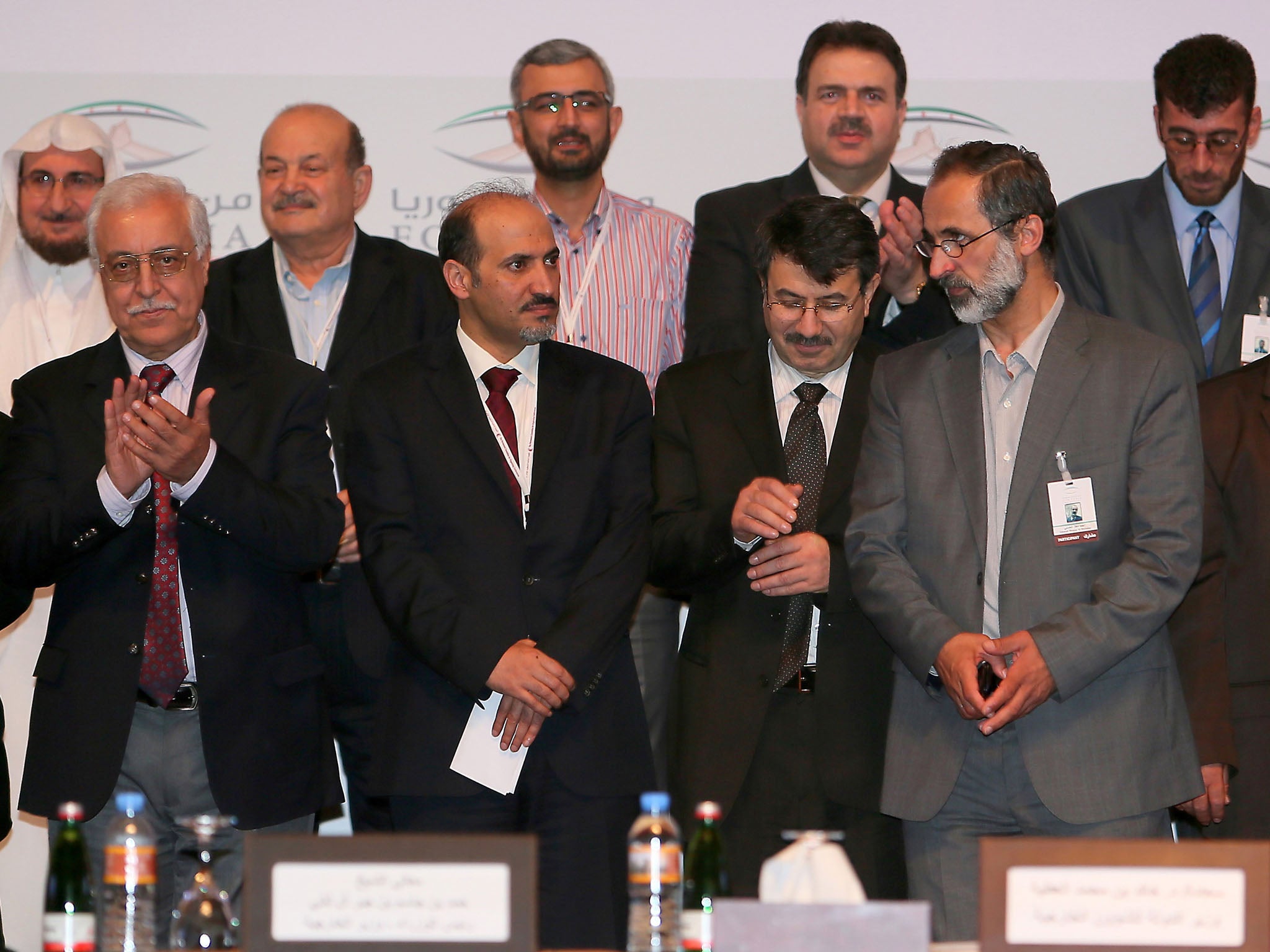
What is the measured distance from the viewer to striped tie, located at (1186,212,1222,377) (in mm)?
3932

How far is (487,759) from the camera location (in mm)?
3219

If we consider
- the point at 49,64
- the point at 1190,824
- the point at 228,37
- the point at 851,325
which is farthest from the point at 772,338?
the point at 49,64

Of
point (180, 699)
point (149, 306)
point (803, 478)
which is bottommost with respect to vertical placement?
point (180, 699)

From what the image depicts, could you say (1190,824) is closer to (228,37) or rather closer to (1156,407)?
(1156,407)

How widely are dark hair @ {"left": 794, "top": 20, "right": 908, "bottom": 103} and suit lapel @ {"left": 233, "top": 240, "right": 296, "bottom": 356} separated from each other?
5.23 feet

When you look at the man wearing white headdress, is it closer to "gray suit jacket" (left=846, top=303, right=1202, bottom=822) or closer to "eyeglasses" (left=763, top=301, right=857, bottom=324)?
"eyeglasses" (left=763, top=301, right=857, bottom=324)

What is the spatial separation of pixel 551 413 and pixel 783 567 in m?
0.65

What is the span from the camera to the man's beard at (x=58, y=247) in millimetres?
4418

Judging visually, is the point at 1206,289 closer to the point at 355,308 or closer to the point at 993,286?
the point at 993,286

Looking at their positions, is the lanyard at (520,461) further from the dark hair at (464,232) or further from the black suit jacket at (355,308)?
the black suit jacket at (355,308)

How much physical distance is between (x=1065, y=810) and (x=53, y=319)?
3.18 meters

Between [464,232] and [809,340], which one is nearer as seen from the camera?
[809,340]

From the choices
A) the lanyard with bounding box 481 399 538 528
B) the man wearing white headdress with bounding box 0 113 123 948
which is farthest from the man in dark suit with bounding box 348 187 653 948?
the man wearing white headdress with bounding box 0 113 123 948

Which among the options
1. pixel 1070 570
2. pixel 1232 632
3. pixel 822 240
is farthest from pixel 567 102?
pixel 1232 632
